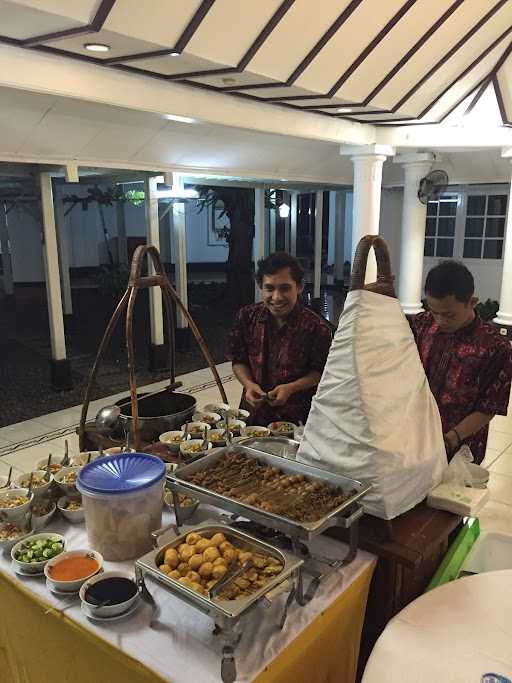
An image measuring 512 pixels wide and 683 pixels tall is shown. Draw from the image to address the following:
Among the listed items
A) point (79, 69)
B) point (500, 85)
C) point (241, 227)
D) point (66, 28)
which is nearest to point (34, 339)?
point (241, 227)

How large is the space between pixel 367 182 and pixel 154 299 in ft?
9.80

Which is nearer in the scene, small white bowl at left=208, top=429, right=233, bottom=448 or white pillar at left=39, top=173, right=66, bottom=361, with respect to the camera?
small white bowl at left=208, top=429, right=233, bottom=448

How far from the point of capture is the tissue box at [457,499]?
177 centimetres

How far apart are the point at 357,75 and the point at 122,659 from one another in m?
4.60

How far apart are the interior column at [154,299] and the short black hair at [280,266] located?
4.16 metres

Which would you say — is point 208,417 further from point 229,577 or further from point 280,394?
point 229,577

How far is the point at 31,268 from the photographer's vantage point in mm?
13164

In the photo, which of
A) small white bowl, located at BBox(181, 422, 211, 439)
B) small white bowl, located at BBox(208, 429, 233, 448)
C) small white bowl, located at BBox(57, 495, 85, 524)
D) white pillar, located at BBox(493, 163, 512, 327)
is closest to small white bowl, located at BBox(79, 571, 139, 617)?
small white bowl, located at BBox(57, 495, 85, 524)

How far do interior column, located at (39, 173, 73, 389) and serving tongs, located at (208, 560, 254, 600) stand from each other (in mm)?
5047

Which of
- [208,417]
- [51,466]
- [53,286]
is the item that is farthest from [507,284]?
[51,466]

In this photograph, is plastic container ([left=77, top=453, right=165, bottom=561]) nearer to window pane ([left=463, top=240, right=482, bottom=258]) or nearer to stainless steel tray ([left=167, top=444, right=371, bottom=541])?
stainless steel tray ([left=167, top=444, right=371, bottom=541])

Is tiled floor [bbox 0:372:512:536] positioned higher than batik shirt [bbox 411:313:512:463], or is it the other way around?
batik shirt [bbox 411:313:512:463]

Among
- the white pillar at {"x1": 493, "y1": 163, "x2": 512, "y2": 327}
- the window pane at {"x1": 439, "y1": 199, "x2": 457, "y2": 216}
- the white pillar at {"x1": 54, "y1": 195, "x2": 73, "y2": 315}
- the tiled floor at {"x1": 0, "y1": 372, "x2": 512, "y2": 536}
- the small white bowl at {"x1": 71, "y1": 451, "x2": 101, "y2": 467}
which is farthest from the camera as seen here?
the window pane at {"x1": 439, "y1": 199, "x2": 457, "y2": 216}

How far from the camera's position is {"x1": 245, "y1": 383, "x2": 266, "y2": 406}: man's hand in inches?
104
